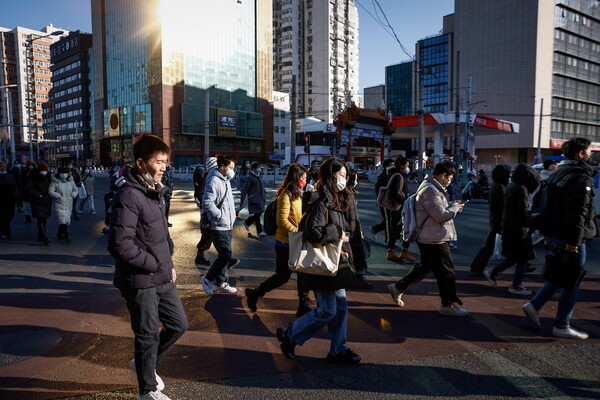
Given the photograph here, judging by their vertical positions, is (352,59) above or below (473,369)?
above

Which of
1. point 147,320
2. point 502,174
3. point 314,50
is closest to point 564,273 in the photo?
point 502,174

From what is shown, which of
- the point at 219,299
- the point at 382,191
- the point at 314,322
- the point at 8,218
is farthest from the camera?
the point at 8,218

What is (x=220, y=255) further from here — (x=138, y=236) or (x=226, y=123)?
(x=226, y=123)

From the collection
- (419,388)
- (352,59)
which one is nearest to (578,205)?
(419,388)

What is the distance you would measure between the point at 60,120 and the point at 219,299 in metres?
112

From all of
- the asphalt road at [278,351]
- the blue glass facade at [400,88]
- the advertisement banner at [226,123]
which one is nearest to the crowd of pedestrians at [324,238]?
the asphalt road at [278,351]

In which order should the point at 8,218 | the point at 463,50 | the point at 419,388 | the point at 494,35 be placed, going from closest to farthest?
the point at 419,388 < the point at 8,218 < the point at 494,35 < the point at 463,50

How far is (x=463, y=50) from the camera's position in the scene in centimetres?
6306

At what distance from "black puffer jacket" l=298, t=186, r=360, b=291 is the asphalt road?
2.34 feet

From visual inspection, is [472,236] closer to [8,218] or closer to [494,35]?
[8,218]

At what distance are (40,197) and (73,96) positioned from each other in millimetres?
99480

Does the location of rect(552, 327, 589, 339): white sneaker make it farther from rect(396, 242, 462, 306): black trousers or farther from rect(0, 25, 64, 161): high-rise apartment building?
rect(0, 25, 64, 161): high-rise apartment building

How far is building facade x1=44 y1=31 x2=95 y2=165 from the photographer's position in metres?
90.7

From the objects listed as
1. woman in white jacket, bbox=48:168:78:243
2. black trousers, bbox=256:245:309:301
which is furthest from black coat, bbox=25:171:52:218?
→ black trousers, bbox=256:245:309:301
